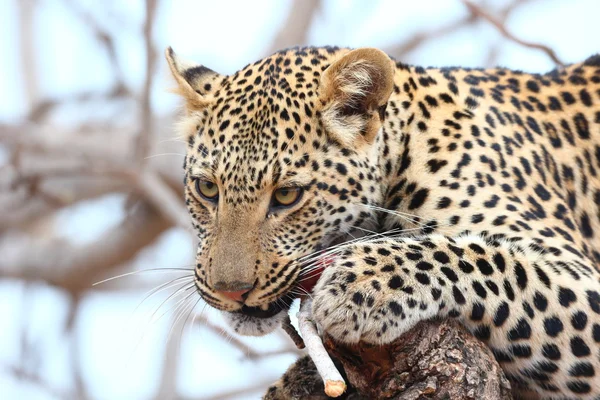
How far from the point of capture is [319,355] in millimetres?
4473

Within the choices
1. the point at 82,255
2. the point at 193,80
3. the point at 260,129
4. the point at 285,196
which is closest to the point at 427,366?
the point at 285,196

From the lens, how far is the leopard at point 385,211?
539 cm

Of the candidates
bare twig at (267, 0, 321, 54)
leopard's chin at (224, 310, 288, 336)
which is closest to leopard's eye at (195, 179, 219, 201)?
leopard's chin at (224, 310, 288, 336)

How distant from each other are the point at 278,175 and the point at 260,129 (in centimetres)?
36

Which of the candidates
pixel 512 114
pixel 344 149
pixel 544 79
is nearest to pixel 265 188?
pixel 344 149

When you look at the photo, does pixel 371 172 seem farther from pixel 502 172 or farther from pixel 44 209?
pixel 44 209

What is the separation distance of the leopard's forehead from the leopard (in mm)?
10

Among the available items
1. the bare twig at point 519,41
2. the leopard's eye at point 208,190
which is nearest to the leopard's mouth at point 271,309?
the leopard's eye at point 208,190

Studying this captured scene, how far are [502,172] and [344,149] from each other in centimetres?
118

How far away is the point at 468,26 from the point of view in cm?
1355

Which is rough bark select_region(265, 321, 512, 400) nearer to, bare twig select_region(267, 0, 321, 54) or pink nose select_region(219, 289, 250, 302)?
pink nose select_region(219, 289, 250, 302)

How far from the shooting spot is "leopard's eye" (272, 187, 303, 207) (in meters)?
Result: 5.90

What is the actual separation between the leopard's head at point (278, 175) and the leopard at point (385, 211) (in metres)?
0.01

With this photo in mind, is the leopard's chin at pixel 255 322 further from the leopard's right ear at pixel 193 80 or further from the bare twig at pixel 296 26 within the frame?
the bare twig at pixel 296 26
